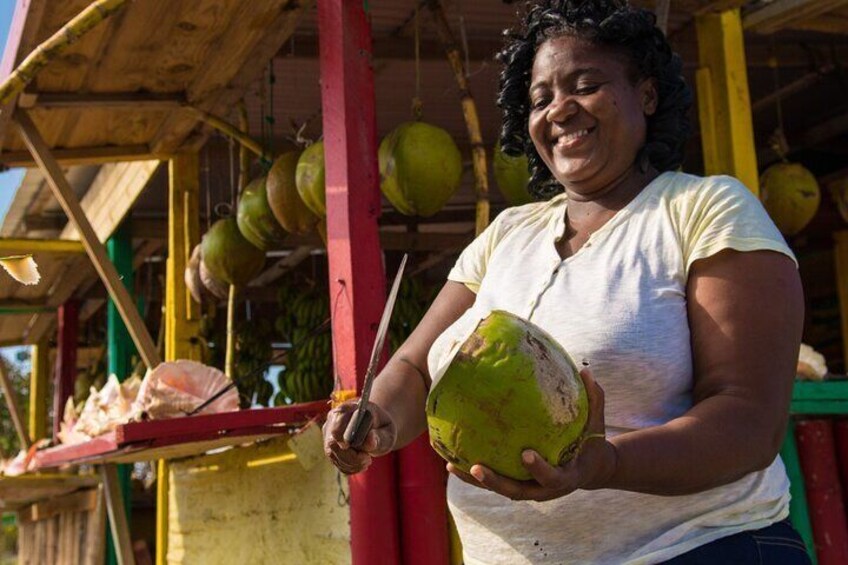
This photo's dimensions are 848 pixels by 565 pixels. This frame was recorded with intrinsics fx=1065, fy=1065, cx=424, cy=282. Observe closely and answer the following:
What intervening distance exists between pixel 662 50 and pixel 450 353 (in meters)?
0.77

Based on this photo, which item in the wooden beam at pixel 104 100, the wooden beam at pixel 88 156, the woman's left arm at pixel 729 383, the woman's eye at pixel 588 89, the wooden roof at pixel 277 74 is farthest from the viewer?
the wooden beam at pixel 88 156

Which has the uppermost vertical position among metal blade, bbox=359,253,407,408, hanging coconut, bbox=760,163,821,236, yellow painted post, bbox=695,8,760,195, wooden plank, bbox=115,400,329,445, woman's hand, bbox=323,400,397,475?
yellow painted post, bbox=695,8,760,195

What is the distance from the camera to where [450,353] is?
1.50m

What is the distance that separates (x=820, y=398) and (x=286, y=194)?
2135 mm

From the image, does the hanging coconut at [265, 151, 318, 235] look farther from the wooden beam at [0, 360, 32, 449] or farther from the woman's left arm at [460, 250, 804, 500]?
the wooden beam at [0, 360, 32, 449]

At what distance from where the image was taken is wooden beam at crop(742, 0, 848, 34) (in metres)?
3.74

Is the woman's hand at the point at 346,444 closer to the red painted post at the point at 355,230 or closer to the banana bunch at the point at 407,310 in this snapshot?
the red painted post at the point at 355,230

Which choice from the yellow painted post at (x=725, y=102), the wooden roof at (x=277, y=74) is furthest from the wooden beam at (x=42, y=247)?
the yellow painted post at (x=725, y=102)

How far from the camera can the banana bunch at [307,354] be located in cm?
640

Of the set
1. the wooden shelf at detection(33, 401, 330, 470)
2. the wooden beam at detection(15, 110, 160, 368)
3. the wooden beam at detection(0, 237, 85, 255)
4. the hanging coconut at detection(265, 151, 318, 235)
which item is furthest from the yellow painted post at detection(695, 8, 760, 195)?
the wooden beam at detection(0, 237, 85, 255)

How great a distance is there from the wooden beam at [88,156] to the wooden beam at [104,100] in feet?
2.14

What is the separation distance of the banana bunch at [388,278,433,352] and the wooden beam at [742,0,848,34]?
248cm

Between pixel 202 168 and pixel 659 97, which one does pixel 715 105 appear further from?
pixel 202 168

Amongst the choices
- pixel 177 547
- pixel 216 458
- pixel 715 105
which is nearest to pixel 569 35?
pixel 715 105
